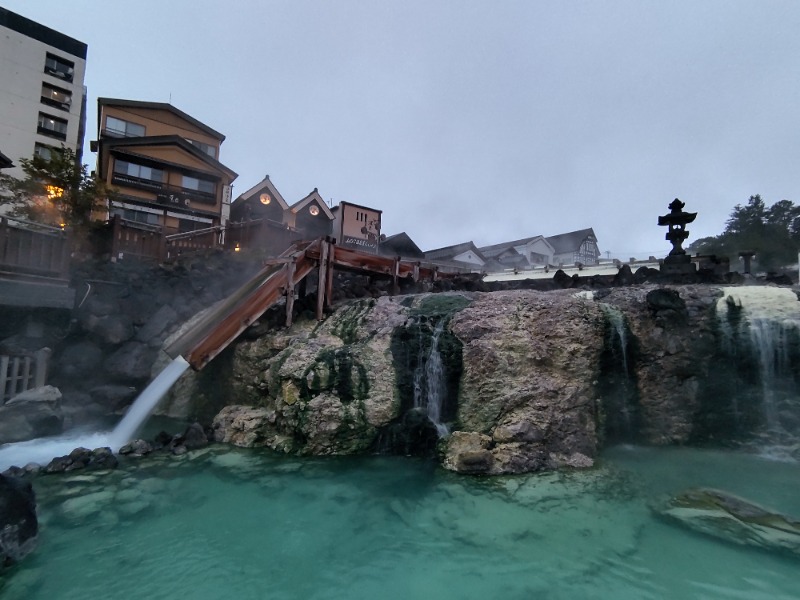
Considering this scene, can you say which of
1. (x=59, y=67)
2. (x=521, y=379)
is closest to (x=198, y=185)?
(x=59, y=67)

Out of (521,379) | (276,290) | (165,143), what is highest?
(165,143)

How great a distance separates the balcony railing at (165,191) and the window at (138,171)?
1.74ft

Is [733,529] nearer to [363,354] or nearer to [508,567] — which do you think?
[508,567]

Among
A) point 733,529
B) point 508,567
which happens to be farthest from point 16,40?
point 733,529

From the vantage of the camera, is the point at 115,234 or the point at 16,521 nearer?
the point at 16,521

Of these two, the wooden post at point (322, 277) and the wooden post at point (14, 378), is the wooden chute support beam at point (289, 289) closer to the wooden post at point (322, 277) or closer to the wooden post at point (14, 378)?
the wooden post at point (322, 277)

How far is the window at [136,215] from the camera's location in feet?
75.4

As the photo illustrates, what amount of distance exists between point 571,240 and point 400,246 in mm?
21521

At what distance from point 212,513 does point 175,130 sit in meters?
30.7

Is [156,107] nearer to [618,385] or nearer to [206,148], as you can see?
[206,148]

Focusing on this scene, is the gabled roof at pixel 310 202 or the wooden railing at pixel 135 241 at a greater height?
the gabled roof at pixel 310 202

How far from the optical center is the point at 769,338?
788cm

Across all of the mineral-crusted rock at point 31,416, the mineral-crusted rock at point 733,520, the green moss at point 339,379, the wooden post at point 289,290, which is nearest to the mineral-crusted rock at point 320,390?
the green moss at point 339,379

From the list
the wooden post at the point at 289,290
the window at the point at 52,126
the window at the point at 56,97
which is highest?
the window at the point at 56,97
